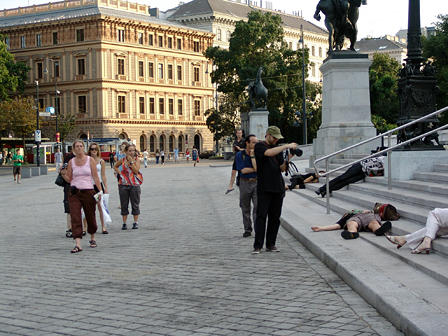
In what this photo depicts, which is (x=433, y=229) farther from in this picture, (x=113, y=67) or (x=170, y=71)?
(x=170, y=71)

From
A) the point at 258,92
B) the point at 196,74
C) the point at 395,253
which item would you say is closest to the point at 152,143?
the point at 196,74

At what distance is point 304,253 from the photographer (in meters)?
9.52

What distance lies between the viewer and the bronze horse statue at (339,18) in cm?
2123

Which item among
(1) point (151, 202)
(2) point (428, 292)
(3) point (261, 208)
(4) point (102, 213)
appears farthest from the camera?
(1) point (151, 202)

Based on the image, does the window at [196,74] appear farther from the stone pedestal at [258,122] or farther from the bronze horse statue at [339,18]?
the bronze horse statue at [339,18]

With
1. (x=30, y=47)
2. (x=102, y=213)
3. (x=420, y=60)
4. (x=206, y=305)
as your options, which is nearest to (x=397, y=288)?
(x=206, y=305)

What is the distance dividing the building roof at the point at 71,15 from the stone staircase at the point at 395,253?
72.4 meters

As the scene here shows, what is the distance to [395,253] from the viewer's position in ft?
26.7

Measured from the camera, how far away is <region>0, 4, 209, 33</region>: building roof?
270ft

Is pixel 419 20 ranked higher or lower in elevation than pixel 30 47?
lower

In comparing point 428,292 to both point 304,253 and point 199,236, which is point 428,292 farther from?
point 199,236

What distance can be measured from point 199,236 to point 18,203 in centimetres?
1122

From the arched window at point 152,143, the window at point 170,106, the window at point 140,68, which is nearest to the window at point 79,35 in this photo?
the window at point 140,68

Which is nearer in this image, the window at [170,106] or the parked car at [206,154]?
the parked car at [206,154]
